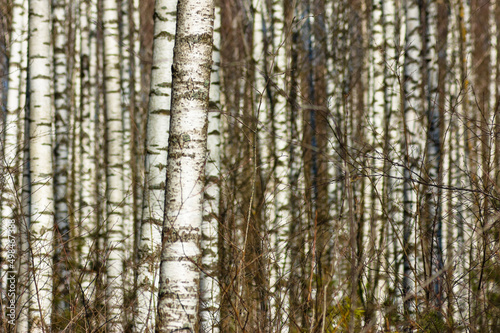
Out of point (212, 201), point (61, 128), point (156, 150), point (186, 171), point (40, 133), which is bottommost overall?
point (186, 171)

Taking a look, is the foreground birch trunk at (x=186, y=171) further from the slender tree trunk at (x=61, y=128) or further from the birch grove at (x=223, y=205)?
the slender tree trunk at (x=61, y=128)

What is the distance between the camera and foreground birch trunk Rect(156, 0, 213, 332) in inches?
104

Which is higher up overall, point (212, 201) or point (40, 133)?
point (40, 133)

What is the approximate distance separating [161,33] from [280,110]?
2.59m

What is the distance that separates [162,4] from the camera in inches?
149

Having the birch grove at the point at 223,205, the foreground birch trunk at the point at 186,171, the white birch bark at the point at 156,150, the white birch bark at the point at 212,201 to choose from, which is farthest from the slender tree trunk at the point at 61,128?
the foreground birch trunk at the point at 186,171

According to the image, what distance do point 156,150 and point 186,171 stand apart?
4.01ft

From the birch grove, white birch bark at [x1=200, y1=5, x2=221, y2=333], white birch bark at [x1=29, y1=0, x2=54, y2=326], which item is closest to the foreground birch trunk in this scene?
the birch grove

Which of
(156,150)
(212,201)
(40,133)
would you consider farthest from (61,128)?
(156,150)

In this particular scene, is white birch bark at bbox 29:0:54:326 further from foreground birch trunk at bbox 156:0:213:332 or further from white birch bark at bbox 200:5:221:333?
foreground birch trunk at bbox 156:0:213:332

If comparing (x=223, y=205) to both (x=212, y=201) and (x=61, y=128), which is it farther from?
(x=61, y=128)

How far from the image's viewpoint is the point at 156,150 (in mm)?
3834

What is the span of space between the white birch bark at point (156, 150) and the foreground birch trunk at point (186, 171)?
38.4 inches

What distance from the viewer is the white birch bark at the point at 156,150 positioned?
146 inches
